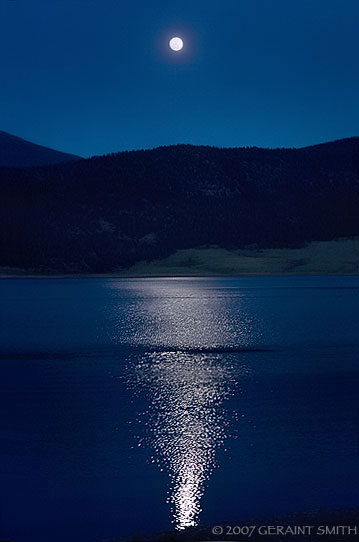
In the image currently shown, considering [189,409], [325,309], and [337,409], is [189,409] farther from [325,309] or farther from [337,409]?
[325,309]

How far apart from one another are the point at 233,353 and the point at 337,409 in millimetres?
13812

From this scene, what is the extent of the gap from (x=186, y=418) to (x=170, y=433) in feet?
5.83

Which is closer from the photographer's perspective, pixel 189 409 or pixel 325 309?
pixel 189 409

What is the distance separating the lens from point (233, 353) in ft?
114

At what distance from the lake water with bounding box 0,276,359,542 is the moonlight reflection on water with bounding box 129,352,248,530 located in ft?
0.17

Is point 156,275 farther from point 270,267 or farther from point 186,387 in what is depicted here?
point 186,387

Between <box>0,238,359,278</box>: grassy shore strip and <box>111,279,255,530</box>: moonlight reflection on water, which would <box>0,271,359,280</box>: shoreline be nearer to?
<box>0,238,359,278</box>: grassy shore strip

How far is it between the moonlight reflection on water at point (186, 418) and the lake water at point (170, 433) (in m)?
0.05

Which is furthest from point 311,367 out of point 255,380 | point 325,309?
point 325,309

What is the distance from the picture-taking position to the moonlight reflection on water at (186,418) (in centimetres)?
1393

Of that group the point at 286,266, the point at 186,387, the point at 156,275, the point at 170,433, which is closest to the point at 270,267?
the point at 286,266

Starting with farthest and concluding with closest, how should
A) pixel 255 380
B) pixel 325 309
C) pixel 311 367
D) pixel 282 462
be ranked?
pixel 325 309, pixel 311 367, pixel 255 380, pixel 282 462

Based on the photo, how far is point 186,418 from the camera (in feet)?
65.3

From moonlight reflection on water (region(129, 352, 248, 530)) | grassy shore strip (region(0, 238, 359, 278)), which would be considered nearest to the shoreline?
grassy shore strip (region(0, 238, 359, 278))
